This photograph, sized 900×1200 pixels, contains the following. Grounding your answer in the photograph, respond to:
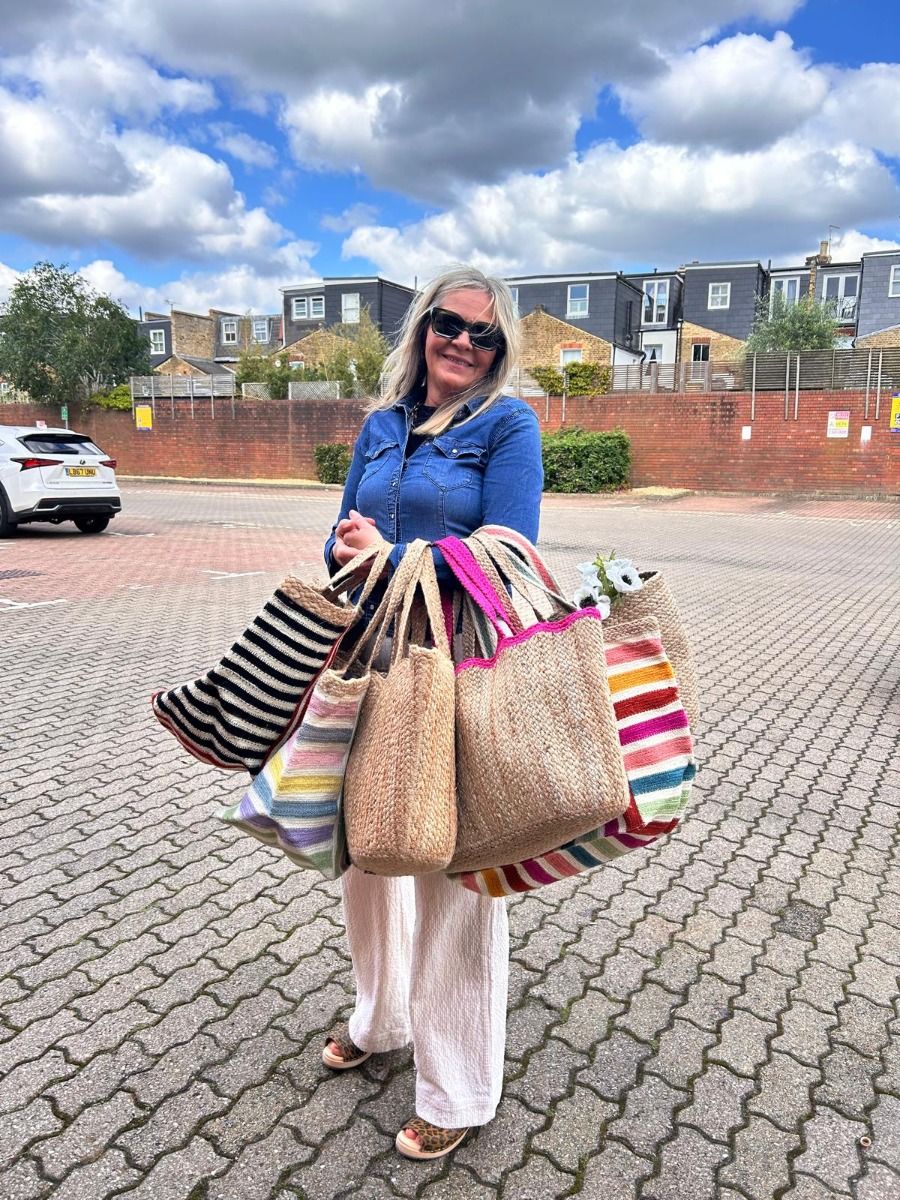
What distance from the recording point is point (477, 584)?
163 cm

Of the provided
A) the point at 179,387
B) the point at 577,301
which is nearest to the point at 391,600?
the point at 179,387

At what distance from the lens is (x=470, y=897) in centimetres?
184

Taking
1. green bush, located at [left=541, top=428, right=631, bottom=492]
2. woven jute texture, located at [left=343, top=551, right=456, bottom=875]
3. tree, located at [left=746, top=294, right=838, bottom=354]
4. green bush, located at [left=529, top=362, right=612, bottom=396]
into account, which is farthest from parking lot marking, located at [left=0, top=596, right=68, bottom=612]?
tree, located at [left=746, top=294, right=838, bottom=354]

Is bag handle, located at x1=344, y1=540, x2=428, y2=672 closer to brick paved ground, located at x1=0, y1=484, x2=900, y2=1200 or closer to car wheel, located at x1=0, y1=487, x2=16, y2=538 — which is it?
brick paved ground, located at x1=0, y1=484, x2=900, y2=1200

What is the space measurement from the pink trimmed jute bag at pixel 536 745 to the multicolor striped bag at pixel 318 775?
0.21 metres

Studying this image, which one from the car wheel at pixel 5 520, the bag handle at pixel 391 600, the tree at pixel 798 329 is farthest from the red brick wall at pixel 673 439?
the bag handle at pixel 391 600

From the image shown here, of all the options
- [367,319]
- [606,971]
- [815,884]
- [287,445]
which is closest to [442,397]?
[606,971]

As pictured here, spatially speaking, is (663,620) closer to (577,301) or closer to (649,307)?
(577,301)

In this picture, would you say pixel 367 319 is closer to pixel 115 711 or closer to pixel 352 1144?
pixel 115 711

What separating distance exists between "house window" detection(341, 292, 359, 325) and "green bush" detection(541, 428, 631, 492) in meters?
28.1

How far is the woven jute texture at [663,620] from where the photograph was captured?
1.58 meters

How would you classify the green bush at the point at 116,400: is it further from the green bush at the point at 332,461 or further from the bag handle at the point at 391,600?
the bag handle at the point at 391,600

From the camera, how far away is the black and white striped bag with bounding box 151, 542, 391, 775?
1.60 meters

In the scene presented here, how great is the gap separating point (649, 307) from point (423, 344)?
5042 cm
